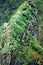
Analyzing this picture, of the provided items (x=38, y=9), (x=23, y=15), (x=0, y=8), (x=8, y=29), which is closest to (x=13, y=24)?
(x=8, y=29)

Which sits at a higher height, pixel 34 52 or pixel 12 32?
pixel 12 32

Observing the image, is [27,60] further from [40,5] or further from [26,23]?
[40,5]

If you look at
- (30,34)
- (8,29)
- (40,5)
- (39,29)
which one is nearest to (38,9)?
(40,5)

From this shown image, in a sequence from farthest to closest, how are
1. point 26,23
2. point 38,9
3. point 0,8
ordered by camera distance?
1. point 0,8
2. point 38,9
3. point 26,23

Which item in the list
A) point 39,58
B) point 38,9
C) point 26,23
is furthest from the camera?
point 38,9

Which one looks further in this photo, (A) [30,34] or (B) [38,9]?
→ (B) [38,9]

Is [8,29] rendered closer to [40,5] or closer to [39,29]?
[39,29]
